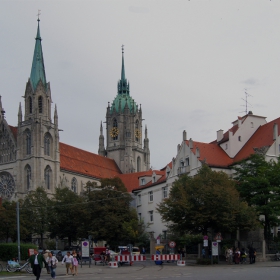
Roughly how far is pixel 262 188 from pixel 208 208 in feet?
23.3

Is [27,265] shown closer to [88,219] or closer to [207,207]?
[207,207]

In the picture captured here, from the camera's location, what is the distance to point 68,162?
411ft

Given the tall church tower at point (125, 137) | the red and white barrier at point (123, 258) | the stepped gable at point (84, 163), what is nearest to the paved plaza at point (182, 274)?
the red and white barrier at point (123, 258)

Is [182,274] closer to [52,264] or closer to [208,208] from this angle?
[52,264]

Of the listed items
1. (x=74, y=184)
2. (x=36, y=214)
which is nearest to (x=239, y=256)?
(x=36, y=214)

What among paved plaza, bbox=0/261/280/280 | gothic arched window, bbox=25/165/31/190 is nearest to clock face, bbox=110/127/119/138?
gothic arched window, bbox=25/165/31/190

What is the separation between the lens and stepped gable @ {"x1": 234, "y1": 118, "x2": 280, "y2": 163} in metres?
65.2

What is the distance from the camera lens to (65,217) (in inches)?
3253

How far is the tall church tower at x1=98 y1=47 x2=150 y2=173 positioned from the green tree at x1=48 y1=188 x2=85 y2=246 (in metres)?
63.1

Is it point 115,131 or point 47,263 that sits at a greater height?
point 115,131

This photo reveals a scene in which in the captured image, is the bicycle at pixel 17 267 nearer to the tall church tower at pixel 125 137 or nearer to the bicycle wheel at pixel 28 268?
the bicycle wheel at pixel 28 268

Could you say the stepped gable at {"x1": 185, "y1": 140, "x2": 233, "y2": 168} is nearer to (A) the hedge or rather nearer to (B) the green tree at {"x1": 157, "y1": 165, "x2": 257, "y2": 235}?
(B) the green tree at {"x1": 157, "y1": 165, "x2": 257, "y2": 235}

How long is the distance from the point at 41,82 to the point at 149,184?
Answer: 4884 cm

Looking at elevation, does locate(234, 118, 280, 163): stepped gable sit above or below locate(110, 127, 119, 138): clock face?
below
